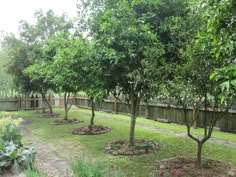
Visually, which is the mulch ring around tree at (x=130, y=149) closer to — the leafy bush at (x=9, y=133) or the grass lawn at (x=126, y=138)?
the grass lawn at (x=126, y=138)

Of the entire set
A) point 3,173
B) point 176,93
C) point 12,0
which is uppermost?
point 12,0

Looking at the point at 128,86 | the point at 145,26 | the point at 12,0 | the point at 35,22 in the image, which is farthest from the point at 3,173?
the point at 12,0

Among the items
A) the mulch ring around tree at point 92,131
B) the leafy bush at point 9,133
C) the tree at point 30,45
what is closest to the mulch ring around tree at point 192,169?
the leafy bush at point 9,133

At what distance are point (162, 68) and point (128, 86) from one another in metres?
1.97

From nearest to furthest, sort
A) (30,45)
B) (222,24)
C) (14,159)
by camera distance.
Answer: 1. (222,24)
2. (14,159)
3. (30,45)

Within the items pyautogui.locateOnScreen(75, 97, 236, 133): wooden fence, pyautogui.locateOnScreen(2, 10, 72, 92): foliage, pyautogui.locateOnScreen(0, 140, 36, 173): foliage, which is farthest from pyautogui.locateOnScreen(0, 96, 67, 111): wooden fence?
pyautogui.locateOnScreen(0, 140, 36, 173): foliage

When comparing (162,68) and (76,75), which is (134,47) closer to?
(162,68)

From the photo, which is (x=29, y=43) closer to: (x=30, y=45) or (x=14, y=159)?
(x=30, y=45)

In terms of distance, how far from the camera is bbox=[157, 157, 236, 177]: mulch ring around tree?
4117 millimetres

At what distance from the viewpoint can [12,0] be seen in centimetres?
1488

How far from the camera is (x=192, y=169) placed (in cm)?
430

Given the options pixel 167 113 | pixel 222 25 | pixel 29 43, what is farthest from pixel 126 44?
pixel 29 43

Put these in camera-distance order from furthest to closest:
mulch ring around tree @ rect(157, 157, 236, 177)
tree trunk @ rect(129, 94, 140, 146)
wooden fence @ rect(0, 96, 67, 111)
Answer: wooden fence @ rect(0, 96, 67, 111)
tree trunk @ rect(129, 94, 140, 146)
mulch ring around tree @ rect(157, 157, 236, 177)

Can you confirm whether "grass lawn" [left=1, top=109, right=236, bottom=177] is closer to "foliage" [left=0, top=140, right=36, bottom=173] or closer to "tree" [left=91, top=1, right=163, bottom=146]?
"foliage" [left=0, top=140, right=36, bottom=173]
